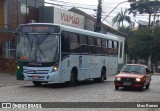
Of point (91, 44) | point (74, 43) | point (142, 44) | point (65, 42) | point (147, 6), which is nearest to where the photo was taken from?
point (65, 42)

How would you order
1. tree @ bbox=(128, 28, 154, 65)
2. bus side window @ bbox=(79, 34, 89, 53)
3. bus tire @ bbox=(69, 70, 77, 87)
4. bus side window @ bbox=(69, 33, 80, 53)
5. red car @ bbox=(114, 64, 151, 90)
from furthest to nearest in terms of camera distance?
1. tree @ bbox=(128, 28, 154, 65)
2. bus side window @ bbox=(79, 34, 89, 53)
3. bus tire @ bbox=(69, 70, 77, 87)
4. bus side window @ bbox=(69, 33, 80, 53)
5. red car @ bbox=(114, 64, 151, 90)

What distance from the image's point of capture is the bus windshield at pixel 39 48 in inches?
819

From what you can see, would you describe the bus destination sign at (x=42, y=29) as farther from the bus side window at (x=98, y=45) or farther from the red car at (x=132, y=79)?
the bus side window at (x=98, y=45)

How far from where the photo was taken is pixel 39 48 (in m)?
20.9

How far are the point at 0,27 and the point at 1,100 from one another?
1938cm

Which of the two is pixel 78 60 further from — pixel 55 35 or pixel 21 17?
pixel 21 17

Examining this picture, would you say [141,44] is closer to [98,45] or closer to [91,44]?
[98,45]

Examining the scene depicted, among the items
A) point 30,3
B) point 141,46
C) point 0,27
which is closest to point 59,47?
point 0,27

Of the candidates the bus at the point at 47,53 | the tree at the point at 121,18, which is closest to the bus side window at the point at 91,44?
the bus at the point at 47,53

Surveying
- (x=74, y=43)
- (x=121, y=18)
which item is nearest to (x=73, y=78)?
(x=74, y=43)

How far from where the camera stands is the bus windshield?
20.8 m

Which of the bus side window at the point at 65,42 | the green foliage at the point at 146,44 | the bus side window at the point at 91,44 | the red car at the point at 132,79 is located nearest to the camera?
the bus side window at the point at 65,42

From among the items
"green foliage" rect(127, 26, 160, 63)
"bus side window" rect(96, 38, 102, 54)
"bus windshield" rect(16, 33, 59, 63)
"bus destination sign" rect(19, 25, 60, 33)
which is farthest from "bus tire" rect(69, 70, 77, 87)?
"green foliage" rect(127, 26, 160, 63)

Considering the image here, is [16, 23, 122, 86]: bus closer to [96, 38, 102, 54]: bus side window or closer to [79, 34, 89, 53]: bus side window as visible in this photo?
[79, 34, 89, 53]: bus side window
